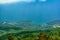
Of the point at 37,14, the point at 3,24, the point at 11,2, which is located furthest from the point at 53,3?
the point at 3,24

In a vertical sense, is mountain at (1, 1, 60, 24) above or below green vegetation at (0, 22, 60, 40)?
above

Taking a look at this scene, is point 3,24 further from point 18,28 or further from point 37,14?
point 37,14

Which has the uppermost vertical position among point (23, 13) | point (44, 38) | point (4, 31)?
point (23, 13)

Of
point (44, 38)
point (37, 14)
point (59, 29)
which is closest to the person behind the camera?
point (44, 38)

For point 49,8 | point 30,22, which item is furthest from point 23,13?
point 49,8

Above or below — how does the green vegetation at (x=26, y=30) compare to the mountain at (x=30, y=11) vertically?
below

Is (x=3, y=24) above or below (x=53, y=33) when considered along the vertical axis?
above

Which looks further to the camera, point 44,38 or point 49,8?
point 49,8

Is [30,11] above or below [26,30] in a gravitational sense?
above

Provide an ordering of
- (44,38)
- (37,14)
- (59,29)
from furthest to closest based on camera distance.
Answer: (59,29) < (37,14) < (44,38)
